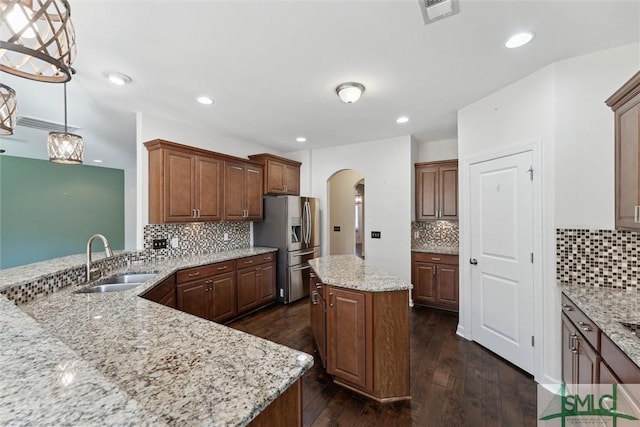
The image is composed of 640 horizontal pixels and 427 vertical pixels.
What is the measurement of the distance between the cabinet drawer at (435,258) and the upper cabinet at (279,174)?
2453mm

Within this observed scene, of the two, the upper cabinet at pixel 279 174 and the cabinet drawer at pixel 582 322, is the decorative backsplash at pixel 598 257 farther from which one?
the upper cabinet at pixel 279 174

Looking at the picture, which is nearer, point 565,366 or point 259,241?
point 565,366

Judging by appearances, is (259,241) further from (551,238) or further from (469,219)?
(551,238)

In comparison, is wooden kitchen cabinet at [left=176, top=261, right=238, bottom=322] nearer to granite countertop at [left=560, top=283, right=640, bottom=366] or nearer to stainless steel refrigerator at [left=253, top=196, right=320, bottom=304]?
stainless steel refrigerator at [left=253, top=196, right=320, bottom=304]

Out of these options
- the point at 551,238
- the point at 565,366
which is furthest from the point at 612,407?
the point at 551,238

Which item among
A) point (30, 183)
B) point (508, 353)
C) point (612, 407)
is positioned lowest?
point (508, 353)

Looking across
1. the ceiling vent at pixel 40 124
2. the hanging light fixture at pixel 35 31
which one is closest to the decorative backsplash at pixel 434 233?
the hanging light fixture at pixel 35 31

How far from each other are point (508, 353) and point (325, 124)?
10.9 ft

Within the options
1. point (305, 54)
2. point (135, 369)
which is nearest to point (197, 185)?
point (305, 54)

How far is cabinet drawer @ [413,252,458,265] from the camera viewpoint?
379cm

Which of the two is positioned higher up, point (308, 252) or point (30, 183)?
point (30, 183)

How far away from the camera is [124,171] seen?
696 cm

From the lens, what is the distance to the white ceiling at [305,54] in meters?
1.60

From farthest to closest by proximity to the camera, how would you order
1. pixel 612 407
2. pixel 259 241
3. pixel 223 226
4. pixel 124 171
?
pixel 124 171, pixel 259 241, pixel 223 226, pixel 612 407
